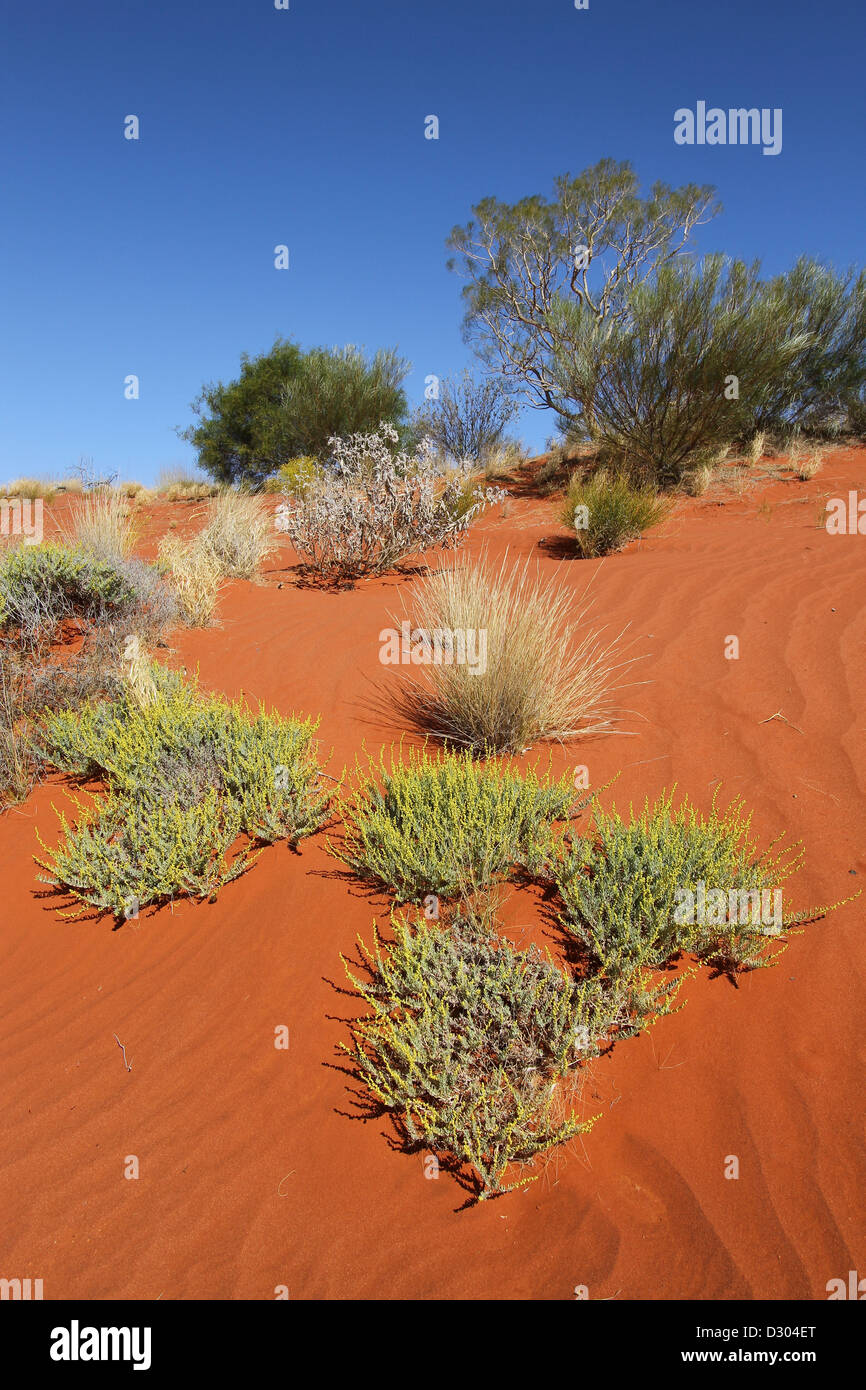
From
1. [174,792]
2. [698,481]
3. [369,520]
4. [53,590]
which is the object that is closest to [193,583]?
[53,590]

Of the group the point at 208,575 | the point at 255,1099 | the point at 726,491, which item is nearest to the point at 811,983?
the point at 255,1099

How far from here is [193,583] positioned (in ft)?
21.0

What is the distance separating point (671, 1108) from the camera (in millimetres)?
2088

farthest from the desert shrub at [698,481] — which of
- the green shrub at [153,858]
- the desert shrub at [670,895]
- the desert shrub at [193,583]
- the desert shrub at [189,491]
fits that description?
the desert shrub at [189,491]

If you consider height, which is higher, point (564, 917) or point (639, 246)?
point (639, 246)

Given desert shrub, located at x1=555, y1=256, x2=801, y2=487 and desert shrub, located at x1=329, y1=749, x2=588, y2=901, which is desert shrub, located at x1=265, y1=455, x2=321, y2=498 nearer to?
desert shrub, located at x1=555, y1=256, x2=801, y2=487

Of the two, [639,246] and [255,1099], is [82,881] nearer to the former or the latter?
[255,1099]

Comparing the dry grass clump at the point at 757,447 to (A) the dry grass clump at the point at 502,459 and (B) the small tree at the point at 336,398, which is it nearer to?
(A) the dry grass clump at the point at 502,459

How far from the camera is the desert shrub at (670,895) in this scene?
2410 millimetres

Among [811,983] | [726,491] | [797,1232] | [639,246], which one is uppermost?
[639,246]

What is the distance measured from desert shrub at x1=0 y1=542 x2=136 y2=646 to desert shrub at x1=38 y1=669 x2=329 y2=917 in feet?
4.62

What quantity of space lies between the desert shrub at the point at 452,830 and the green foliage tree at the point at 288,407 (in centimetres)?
1287

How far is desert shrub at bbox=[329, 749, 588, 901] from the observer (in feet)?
9.26

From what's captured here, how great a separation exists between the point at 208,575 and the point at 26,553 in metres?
1.45
